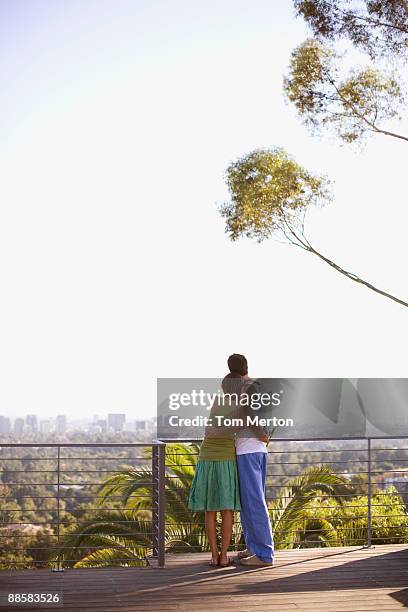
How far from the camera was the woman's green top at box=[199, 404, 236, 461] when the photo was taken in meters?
6.53

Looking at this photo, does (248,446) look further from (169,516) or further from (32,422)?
(32,422)

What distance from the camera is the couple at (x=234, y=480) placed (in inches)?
258

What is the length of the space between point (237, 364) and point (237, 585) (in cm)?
153

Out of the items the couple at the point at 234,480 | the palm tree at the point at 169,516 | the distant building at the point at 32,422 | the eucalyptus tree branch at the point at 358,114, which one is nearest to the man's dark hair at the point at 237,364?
the couple at the point at 234,480

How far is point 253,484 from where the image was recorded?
658cm

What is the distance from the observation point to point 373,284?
12.8m

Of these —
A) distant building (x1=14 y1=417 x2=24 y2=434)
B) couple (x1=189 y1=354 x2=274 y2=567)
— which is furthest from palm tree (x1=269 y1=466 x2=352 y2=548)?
distant building (x1=14 y1=417 x2=24 y2=434)

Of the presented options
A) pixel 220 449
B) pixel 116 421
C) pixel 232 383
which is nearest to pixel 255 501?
pixel 220 449

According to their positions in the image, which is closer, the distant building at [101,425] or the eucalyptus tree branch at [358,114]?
the eucalyptus tree branch at [358,114]

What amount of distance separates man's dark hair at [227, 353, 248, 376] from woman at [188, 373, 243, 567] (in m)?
0.04

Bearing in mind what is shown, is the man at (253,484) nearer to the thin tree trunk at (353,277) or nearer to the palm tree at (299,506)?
the palm tree at (299,506)

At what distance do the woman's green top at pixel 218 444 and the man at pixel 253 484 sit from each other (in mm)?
68

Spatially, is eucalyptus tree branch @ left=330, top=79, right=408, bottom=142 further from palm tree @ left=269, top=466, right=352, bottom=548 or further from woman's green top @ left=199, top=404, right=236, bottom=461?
woman's green top @ left=199, top=404, right=236, bottom=461

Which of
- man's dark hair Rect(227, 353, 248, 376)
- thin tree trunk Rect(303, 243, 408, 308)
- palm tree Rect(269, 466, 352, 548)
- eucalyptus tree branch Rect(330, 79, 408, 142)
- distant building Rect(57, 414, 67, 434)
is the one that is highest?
eucalyptus tree branch Rect(330, 79, 408, 142)
